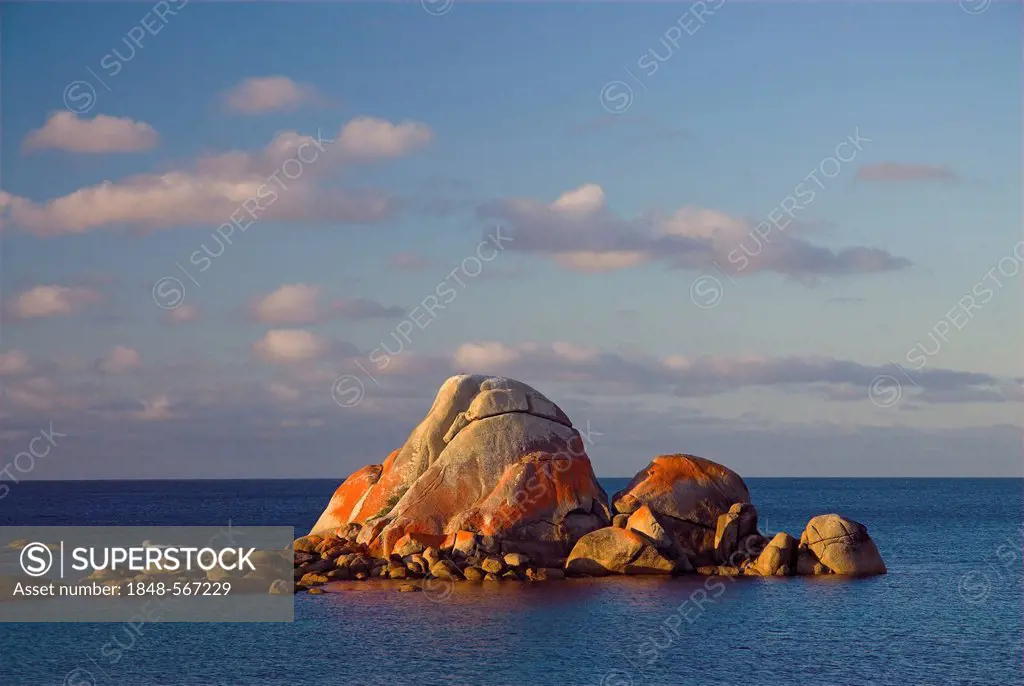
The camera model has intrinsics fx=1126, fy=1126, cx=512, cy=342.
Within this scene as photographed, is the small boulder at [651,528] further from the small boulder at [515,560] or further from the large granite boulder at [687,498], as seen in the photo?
the small boulder at [515,560]

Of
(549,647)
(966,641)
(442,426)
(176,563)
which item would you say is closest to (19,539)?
(176,563)

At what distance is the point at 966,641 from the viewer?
4322 cm

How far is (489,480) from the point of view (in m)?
56.2

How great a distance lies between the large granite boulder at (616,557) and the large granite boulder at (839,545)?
7.91 meters

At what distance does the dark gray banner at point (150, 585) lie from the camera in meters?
46.5

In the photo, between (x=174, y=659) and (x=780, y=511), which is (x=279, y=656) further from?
(x=780, y=511)

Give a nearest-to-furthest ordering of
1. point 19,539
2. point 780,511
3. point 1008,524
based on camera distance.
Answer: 1. point 19,539
2. point 1008,524
3. point 780,511

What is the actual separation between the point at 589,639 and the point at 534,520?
14.1m

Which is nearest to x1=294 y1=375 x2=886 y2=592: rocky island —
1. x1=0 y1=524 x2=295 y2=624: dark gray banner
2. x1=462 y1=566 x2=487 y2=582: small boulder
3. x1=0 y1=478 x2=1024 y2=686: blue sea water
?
x1=462 y1=566 x2=487 y2=582: small boulder

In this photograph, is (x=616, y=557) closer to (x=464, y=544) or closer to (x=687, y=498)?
(x=687, y=498)

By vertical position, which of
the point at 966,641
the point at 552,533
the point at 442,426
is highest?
the point at 442,426

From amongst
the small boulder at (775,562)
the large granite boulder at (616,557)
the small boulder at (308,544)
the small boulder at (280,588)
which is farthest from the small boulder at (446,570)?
the small boulder at (775,562)

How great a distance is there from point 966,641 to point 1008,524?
7729cm

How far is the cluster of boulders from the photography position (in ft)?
172
